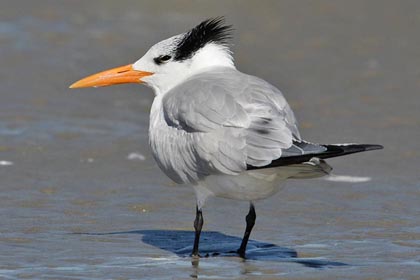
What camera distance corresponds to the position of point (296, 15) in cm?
1361

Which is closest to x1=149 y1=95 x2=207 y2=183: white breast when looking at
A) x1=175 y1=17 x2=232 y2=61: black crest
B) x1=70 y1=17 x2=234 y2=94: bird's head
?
x1=70 y1=17 x2=234 y2=94: bird's head

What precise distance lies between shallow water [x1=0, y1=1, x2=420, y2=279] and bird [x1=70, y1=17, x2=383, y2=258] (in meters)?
0.52

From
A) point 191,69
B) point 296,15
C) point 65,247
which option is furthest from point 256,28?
point 65,247

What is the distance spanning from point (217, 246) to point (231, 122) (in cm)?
118

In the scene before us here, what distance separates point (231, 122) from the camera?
6.24 m

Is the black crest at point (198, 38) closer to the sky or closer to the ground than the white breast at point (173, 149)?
closer to the sky

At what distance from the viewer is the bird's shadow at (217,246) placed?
6.54 meters

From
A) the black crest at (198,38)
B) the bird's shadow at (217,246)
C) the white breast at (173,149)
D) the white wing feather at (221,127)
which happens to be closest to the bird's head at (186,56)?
the black crest at (198,38)

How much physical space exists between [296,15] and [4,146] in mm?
5255

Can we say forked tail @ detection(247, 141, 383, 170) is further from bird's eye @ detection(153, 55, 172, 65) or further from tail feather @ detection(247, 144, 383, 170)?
bird's eye @ detection(153, 55, 172, 65)

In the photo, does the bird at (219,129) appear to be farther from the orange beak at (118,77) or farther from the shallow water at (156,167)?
the shallow water at (156,167)

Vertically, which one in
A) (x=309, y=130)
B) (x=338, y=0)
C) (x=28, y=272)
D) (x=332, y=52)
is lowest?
(x=28, y=272)

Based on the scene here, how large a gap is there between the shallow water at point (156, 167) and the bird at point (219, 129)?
520 millimetres

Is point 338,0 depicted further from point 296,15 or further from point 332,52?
point 332,52
